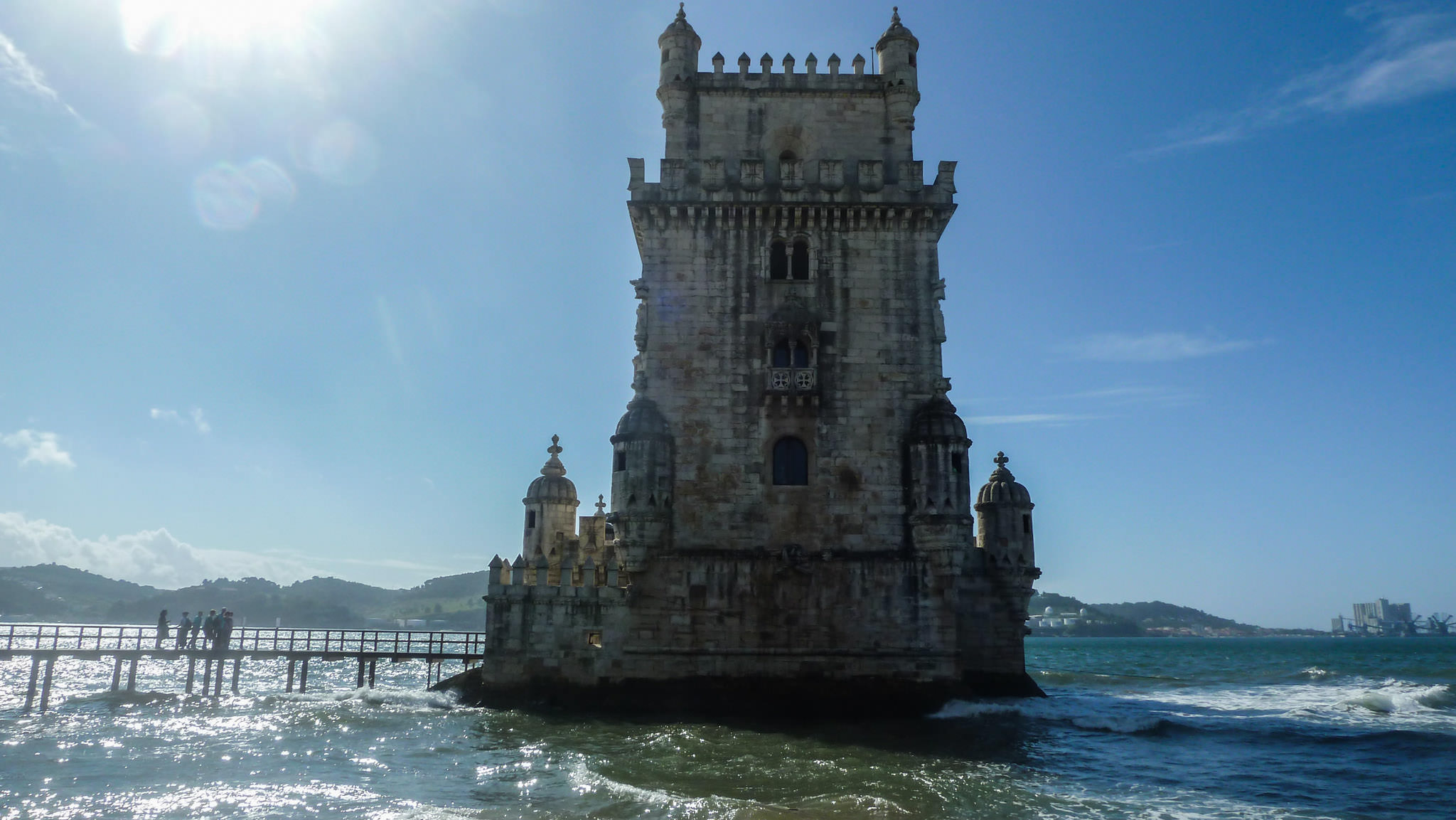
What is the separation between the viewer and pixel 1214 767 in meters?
22.5

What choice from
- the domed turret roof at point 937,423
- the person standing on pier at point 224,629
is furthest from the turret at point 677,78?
the person standing on pier at point 224,629

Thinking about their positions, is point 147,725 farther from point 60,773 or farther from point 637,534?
point 637,534

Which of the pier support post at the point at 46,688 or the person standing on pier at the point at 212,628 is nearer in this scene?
the pier support post at the point at 46,688

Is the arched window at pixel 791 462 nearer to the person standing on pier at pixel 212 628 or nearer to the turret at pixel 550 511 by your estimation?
the turret at pixel 550 511

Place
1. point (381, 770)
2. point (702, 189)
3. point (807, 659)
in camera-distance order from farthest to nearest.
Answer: point (702, 189), point (807, 659), point (381, 770)

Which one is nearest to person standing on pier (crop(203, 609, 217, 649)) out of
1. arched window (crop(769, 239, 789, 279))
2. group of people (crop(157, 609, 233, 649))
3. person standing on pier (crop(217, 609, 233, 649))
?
group of people (crop(157, 609, 233, 649))

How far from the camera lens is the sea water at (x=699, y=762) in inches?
667

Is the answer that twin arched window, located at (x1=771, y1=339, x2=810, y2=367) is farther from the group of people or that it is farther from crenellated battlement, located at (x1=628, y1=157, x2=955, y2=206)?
the group of people

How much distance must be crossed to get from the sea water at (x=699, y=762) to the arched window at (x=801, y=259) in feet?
42.8

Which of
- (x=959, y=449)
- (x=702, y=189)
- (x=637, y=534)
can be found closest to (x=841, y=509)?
(x=959, y=449)

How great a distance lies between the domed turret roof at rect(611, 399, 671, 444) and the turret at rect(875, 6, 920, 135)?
11749 millimetres

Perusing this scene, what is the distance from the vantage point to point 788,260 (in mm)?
28594

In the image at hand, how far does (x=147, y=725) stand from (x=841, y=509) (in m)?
21.7

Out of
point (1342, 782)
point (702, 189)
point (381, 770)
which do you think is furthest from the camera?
point (702, 189)
